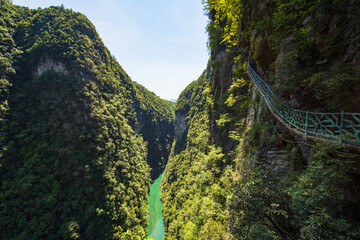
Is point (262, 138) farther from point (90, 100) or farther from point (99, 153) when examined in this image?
point (90, 100)

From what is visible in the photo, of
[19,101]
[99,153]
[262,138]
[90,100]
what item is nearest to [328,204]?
[262,138]

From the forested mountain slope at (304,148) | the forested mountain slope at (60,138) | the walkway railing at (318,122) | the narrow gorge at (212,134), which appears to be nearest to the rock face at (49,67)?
the forested mountain slope at (60,138)

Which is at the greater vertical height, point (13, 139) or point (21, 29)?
point (21, 29)

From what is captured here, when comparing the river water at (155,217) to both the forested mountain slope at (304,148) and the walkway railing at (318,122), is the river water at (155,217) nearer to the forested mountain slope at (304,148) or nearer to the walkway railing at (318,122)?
the forested mountain slope at (304,148)

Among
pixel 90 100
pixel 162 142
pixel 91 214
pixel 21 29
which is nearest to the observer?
pixel 91 214

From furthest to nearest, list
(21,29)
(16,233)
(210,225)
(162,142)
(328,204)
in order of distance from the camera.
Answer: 1. (162,142)
2. (21,29)
3. (16,233)
4. (210,225)
5. (328,204)

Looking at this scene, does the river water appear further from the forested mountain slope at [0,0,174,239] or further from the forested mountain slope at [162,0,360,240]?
the forested mountain slope at [162,0,360,240]

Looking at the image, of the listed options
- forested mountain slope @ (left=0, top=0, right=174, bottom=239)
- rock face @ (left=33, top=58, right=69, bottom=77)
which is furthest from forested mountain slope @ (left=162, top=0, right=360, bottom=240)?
rock face @ (left=33, top=58, right=69, bottom=77)
